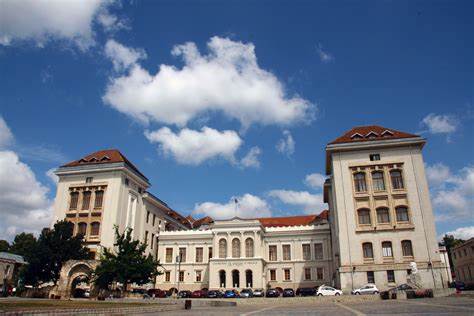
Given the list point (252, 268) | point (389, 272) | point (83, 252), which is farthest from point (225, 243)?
point (389, 272)

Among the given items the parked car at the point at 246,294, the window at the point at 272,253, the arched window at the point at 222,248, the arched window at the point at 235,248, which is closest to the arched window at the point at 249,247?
the arched window at the point at 235,248

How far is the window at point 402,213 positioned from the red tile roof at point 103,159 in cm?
3608

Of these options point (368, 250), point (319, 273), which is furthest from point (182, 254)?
point (368, 250)

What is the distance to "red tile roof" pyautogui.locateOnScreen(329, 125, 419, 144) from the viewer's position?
48.4 metres

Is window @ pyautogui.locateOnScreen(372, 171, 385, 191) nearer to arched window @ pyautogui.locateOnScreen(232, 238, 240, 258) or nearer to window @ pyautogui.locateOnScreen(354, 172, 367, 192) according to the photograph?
window @ pyautogui.locateOnScreen(354, 172, 367, 192)

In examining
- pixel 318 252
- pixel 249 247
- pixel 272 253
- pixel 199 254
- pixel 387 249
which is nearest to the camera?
pixel 387 249

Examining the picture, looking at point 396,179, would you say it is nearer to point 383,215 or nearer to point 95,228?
point 383,215

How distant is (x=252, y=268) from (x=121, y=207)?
19885 mm

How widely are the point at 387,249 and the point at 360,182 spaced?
8.32 meters

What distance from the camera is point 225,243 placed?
56.4 metres

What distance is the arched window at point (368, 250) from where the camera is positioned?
146 feet

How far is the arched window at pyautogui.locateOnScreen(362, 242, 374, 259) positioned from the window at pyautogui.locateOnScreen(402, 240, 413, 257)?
3.44m

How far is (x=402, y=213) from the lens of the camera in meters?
45.2

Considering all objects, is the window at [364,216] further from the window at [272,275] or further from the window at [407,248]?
the window at [272,275]
